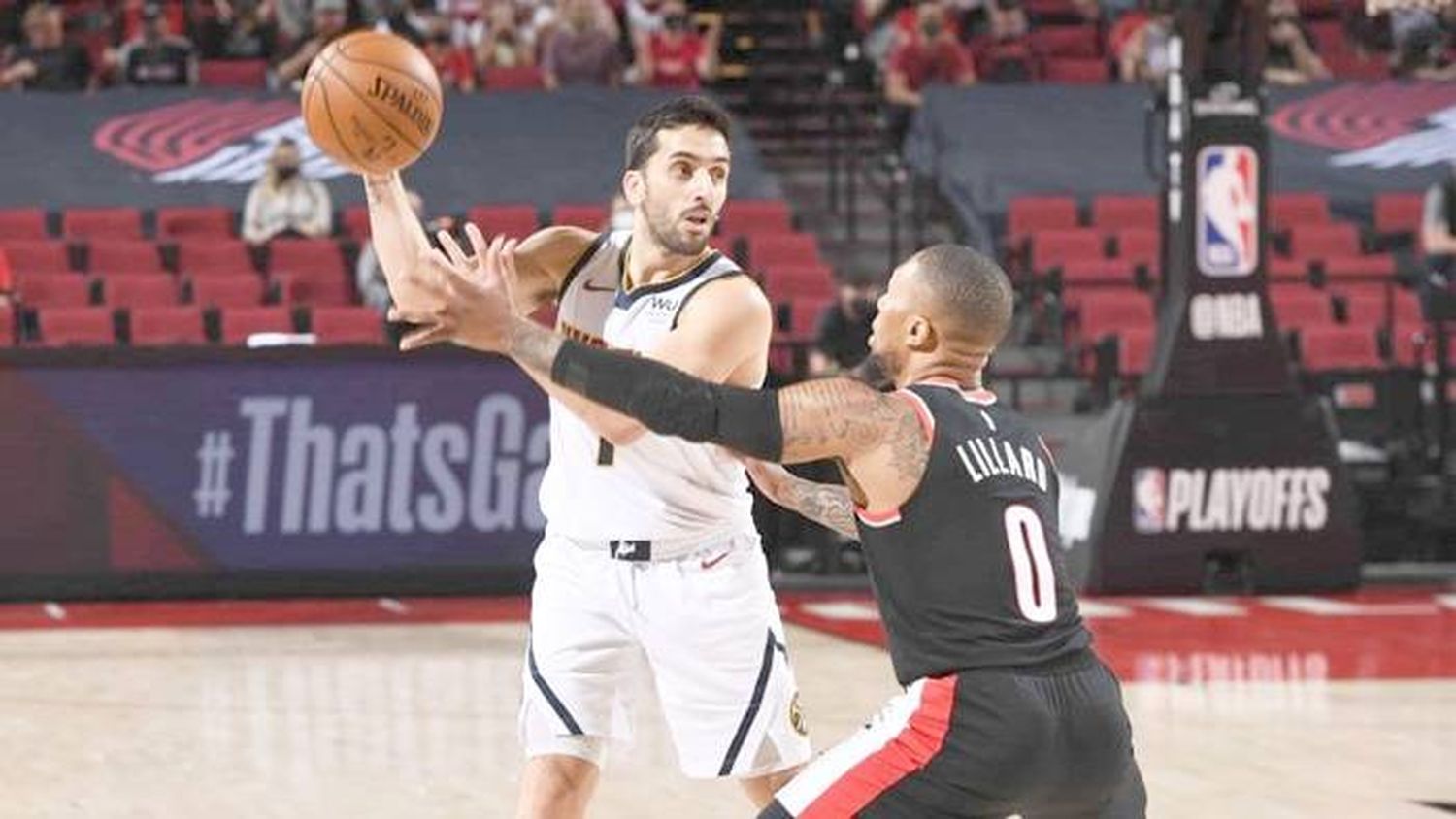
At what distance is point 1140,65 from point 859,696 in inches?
467

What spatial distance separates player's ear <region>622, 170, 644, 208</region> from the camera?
6.38 m

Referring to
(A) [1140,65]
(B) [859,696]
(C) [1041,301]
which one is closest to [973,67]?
(A) [1140,65]

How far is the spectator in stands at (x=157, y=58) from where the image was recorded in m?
20.3

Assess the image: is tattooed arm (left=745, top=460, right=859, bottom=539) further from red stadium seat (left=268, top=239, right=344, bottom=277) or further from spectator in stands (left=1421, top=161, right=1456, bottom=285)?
red stadium seat (left=268, top=239, right=344, bottom=277)

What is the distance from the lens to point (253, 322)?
17.2 m

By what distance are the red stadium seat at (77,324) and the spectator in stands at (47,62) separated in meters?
3.55

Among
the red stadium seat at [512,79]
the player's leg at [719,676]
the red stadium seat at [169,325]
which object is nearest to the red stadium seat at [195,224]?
the red stadium seat at [169,325]

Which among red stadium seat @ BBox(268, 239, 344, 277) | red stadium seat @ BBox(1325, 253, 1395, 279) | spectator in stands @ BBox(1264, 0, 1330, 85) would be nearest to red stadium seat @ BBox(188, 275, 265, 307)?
red stadium seat @ BBox(268, 239, 344, 277)

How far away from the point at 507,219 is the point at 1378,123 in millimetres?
6515

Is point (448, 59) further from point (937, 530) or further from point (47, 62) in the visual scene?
point (937, 530)

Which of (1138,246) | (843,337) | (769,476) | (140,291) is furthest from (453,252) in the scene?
(1138,246)

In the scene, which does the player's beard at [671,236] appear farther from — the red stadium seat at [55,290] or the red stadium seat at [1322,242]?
the red stadium seat at [1322,242]

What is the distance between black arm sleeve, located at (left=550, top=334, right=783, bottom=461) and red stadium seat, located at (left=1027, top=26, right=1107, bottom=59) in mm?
18034

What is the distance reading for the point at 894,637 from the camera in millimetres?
5250
